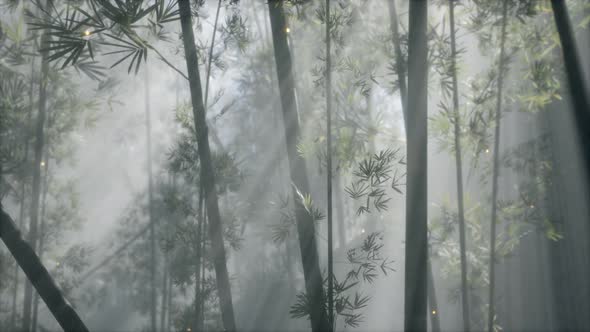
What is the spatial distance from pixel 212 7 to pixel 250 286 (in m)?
5.70

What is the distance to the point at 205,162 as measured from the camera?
7.93 ft

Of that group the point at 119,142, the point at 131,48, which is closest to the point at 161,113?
the point at 119,142

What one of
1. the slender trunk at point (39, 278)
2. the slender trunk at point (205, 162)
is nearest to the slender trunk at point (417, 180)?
the slender trunk at point (205, 162)

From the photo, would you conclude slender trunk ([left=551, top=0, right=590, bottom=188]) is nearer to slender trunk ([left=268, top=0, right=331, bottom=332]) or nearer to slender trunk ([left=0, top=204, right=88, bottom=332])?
slender trunk ([left=268, top=0, right=331, bottom=332])

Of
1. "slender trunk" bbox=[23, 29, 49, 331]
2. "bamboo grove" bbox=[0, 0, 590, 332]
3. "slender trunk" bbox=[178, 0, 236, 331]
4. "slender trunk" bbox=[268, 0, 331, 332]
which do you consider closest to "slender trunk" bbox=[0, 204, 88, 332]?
"bamboo grove" bbox=[0, 0, 590, 332]

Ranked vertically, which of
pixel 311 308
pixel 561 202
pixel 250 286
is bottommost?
pixel 250 286

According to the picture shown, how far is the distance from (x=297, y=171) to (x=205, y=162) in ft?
2.05

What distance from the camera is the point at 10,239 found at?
1.71 metres

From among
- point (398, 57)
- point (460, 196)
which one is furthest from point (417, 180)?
point (398, 57)

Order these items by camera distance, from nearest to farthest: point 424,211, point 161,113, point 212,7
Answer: point 424,211 < point 212,7 < point 161,113

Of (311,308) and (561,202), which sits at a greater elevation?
(561,202)

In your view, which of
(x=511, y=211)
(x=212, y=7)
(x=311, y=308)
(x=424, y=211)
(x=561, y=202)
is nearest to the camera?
(x=424, y=211)

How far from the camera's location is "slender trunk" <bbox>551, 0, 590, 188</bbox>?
1673 millimetres

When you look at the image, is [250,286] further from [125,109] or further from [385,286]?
[125,109]
